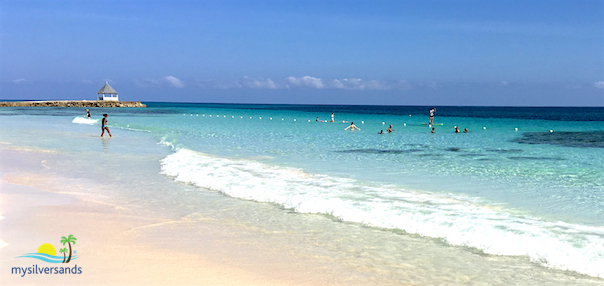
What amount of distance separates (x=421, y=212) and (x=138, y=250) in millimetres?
4850

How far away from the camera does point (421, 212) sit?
28.1ft

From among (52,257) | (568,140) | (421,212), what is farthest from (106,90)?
(52,257)

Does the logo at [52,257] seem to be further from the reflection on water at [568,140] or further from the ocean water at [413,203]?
the reflection on water at [568,140]

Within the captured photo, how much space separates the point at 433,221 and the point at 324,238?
2.01 meters

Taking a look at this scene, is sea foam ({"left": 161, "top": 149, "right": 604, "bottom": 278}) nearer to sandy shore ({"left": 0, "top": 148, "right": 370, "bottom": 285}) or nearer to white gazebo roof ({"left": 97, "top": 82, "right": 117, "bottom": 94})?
sandy shore ({"left": 0, "top": 148, "right": 370, "bottom": 285})

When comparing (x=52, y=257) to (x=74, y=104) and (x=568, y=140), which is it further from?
(x=74, y=104)

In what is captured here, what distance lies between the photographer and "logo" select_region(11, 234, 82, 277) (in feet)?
18.1

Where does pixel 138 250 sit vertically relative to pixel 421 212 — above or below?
below

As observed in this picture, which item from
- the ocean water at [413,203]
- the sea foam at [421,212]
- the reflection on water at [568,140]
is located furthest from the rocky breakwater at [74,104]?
the sea foam at [421,212]

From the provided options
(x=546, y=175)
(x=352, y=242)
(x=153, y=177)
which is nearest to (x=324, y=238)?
(x=352, y=242)

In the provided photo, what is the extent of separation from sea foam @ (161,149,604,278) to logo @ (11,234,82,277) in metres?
4.08

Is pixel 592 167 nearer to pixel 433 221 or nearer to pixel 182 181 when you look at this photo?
pixel 433 221

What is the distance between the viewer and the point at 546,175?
531 inches

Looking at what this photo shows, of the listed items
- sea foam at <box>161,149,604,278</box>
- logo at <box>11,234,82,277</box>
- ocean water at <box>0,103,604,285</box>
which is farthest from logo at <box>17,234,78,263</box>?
sea foam at <box>161,149,604,278</box>
